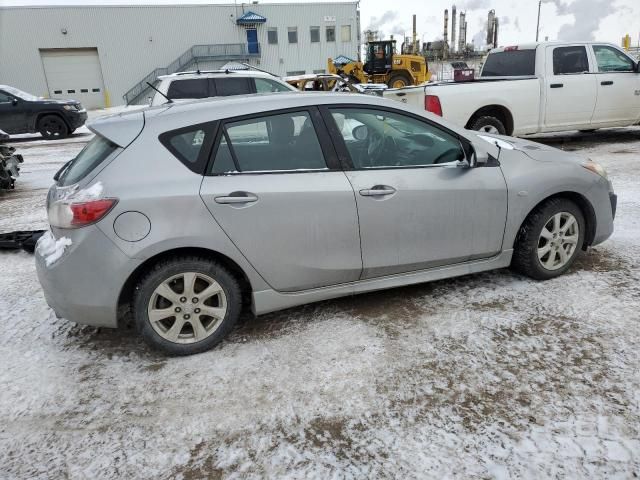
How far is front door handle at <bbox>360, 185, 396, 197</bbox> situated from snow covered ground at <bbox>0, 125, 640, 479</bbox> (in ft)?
2.89

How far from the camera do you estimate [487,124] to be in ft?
28.3

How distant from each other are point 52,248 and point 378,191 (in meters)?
2.04

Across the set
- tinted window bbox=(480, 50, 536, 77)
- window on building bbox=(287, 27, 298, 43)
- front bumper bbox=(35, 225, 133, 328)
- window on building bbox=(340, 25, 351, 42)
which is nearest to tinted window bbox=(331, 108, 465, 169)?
front bumper bbox=(35, 225, 133, 328)

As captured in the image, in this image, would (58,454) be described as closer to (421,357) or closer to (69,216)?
(69,216)

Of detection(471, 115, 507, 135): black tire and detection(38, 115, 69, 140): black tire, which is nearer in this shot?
detection(471, 115, 507, 135): black tire

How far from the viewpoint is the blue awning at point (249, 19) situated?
37.0 meters

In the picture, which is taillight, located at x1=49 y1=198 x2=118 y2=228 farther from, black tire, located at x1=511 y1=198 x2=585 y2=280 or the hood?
black tire, located at x1=511 y1=198 x2=585 y2=280

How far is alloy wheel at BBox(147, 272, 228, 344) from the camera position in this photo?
293cm

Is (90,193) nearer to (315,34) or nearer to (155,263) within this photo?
(155,263)

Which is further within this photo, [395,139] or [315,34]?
[315,34]

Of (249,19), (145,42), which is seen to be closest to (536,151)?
(249,19)

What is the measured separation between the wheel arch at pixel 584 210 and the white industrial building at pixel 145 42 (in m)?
35.6

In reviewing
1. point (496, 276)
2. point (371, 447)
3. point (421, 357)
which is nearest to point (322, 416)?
point (371, 447)

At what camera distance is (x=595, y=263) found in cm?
411
